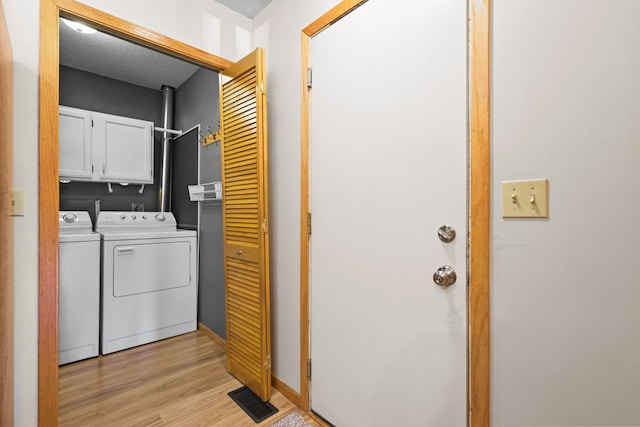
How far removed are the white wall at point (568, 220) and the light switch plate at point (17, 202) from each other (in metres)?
1.92

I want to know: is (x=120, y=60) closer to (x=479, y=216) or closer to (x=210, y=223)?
(x=210, y=223)

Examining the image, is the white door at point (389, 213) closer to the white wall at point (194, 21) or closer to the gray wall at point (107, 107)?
the white wall at point (194, 21)

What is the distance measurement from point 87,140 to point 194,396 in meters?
2.52

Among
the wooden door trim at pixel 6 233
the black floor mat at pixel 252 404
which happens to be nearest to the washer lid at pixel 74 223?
the wooden door trim at pixel 6 233

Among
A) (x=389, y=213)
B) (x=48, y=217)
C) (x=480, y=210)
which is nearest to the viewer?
(x=480, y=210)

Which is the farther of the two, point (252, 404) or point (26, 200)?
point (252, 404)

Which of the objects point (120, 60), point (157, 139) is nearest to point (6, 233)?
point (120, 60)

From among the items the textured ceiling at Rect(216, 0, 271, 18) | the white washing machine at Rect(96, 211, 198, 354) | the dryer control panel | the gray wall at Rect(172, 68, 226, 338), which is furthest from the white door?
the dryer control panel

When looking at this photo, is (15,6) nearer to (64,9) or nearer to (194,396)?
(64,9)

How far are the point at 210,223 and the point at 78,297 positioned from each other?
3.73 ft

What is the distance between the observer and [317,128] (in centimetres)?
160

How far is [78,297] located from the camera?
230cm

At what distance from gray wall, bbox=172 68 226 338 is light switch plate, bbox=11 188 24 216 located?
1.38 meters

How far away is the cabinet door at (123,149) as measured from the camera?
9.46ft
